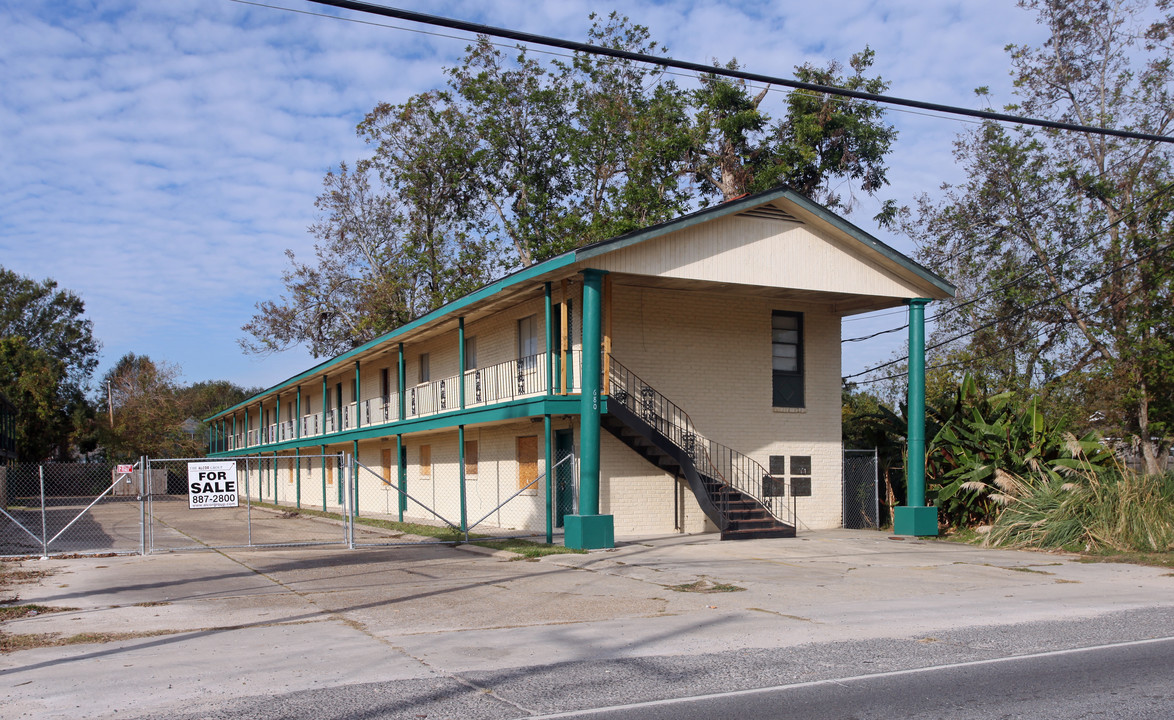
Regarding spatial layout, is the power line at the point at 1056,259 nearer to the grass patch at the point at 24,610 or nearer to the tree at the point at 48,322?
the grass patch at the point at 24,610

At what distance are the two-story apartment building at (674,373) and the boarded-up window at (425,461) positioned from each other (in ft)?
9.58

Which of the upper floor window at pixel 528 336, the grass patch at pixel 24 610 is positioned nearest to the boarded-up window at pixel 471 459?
the upper floor window at pixel 528 336

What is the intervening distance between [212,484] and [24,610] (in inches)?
230

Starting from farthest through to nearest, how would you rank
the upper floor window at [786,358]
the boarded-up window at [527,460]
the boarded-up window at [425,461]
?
1. the boarded-up window at [425,461]
2. the upper floor window at [786,358]
3. the boarded-up window at [527,460]

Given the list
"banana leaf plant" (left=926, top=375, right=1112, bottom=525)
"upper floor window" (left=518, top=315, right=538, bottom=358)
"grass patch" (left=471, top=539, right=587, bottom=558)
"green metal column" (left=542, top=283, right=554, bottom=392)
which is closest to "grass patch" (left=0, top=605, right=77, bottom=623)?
"grass patch" (left=471, top=539, right=587, bottom=558)

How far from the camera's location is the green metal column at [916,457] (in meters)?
20.6

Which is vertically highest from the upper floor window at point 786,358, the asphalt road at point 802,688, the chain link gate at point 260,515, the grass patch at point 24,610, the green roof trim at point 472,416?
the upper floor window at point 786,358

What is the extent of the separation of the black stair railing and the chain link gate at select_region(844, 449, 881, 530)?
1957 mm

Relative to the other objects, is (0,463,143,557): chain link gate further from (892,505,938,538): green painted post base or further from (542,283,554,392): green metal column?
(892,505,938,538): green painted post base

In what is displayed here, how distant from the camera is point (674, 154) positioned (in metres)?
39.1

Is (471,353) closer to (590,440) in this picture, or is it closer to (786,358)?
(786,358)

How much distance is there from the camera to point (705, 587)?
498 inches

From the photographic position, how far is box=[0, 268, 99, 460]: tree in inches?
2504

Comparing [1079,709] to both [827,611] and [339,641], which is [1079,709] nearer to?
[827,611]
